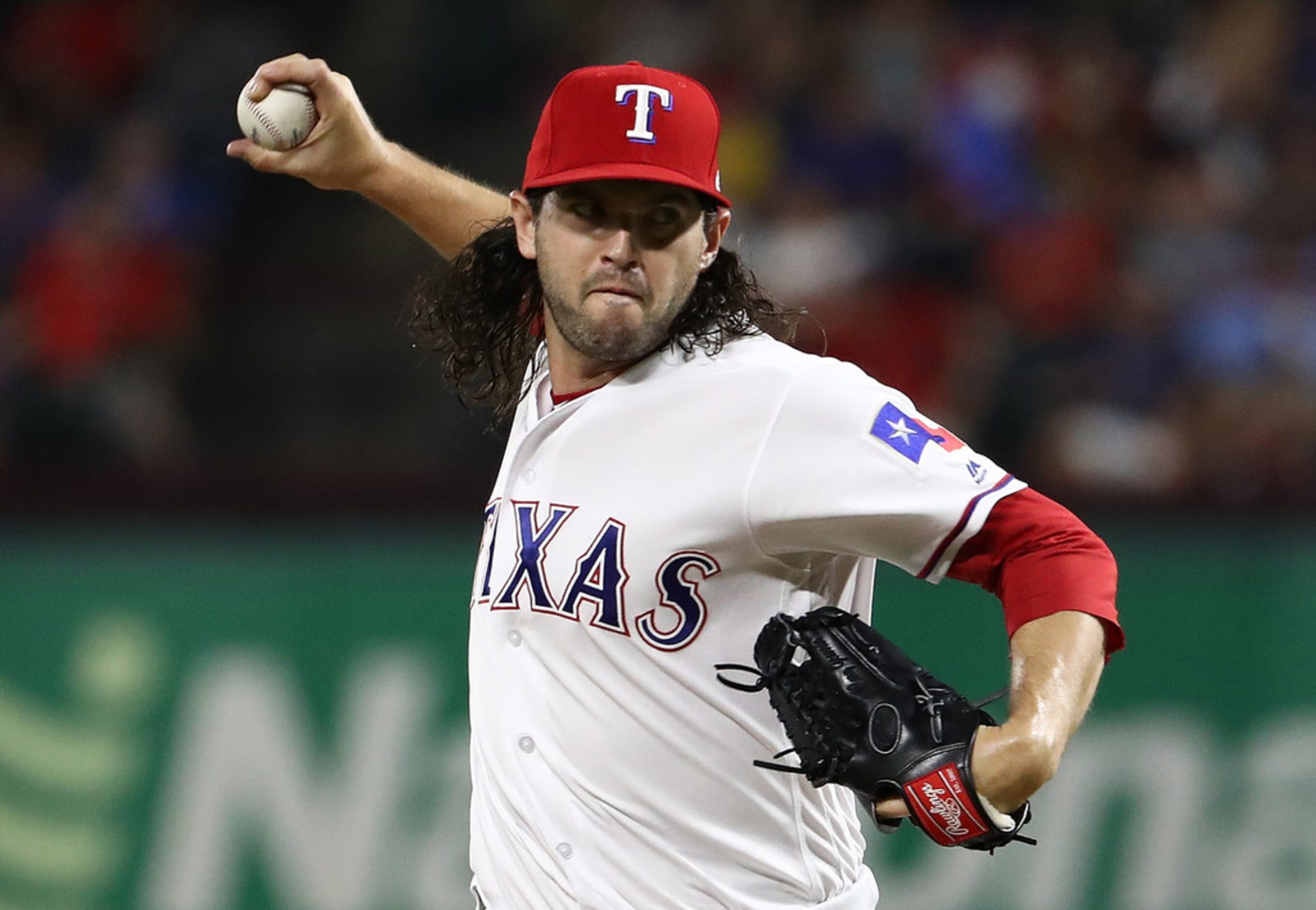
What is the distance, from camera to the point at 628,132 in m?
2.98

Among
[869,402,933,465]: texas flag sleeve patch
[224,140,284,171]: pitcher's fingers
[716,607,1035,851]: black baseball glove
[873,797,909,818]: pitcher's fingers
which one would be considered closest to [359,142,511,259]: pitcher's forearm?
[224,140,284,171]: pitcher's fingers

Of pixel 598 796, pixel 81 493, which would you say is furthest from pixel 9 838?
pixel 598 796

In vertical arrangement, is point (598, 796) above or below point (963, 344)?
below

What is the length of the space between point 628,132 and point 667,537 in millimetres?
635

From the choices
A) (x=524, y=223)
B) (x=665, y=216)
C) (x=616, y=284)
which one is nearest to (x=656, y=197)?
(x=665, y=216)

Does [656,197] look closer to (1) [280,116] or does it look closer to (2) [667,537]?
(2) [667,537]

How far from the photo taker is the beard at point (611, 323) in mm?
3016

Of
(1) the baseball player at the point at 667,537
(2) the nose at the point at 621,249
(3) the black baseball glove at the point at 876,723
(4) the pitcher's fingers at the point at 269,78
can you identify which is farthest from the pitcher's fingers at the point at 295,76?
(3) the black baseball glove at the point at 876,723

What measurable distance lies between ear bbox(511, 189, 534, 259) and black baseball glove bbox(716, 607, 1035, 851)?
0.82 meters

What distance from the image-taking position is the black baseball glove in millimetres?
2539

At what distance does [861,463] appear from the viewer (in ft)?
9.23

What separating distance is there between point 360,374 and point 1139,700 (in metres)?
3.56

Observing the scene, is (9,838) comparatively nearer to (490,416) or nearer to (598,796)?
(490,416)

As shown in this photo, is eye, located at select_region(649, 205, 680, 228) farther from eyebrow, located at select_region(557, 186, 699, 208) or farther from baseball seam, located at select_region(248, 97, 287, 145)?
baseball seam, located at select_region(248, 97, 287, 145)
